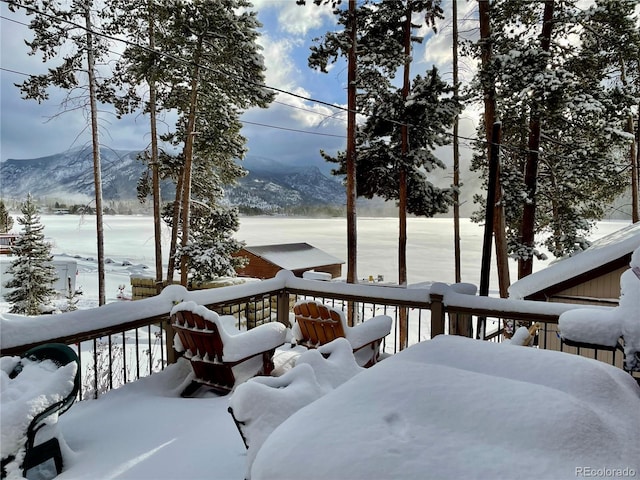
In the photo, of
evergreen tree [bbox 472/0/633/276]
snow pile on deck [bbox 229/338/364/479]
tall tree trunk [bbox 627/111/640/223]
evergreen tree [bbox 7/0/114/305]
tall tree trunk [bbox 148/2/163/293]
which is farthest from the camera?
tall tree trunk [bbox 627/111/640/223]

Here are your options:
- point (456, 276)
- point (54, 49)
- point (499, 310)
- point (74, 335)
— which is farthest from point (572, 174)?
point (54, 49)

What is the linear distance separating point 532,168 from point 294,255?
15.4m

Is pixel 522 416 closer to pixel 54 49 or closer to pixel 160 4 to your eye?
pixel 160 4

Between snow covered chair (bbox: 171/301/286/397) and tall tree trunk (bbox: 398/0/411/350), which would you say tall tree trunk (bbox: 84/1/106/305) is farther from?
snow covered chair (bbox: 171/301/286/397)

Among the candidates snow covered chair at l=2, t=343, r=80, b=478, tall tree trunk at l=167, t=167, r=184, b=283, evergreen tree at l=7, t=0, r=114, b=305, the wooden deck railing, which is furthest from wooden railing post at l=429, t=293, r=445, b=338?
evergreen tree at l=7, t=0, r=114, b=305

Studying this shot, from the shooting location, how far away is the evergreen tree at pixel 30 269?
1412cm

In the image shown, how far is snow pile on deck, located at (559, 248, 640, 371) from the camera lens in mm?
1784

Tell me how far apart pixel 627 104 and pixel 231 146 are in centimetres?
987

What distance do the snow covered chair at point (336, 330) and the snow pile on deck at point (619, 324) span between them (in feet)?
5.78

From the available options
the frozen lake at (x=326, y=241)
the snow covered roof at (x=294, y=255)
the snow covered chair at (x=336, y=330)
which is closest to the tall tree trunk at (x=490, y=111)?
the frozen lake at (x=326, y=241)

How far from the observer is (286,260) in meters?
21.6

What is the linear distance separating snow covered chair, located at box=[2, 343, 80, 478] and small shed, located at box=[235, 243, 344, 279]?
1750 cm

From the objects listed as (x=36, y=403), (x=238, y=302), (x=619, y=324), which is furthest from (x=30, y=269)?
(x=619, y=324)

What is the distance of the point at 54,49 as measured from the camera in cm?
972
